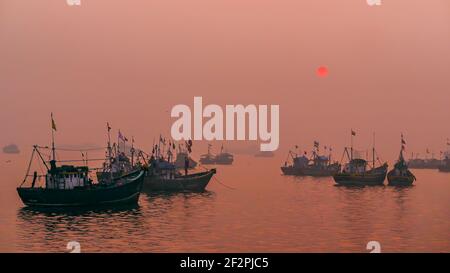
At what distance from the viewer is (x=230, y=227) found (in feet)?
232

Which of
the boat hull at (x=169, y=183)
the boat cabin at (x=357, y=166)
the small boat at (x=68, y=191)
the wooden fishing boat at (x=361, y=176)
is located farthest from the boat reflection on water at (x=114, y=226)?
the boat cabin at (x=357, y=166)

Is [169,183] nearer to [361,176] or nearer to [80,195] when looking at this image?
[80,195]

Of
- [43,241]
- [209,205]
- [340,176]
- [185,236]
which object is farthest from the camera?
[340,176]

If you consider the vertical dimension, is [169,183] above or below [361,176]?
above

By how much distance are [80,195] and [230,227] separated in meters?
23.2

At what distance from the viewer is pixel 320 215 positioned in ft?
A: 285

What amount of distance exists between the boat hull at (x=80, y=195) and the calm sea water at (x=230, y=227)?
177 cm

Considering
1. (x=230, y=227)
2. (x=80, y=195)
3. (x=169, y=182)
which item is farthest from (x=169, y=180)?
(x=230, y=227)

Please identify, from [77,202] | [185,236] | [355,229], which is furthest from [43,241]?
[355,229]

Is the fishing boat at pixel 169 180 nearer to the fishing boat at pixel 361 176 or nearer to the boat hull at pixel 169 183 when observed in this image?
the boat hull at pixel 169 183

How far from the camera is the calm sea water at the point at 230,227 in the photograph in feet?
185
